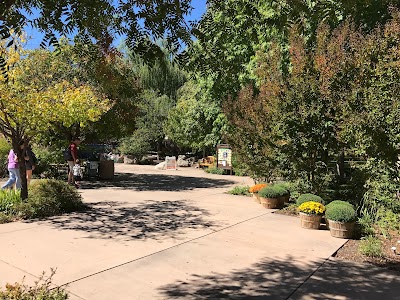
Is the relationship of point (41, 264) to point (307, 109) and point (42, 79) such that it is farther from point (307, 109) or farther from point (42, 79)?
point (42, 79)

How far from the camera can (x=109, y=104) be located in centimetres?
1316

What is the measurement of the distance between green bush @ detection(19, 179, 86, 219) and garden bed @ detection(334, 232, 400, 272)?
5680 millimetres

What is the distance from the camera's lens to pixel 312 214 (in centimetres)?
720

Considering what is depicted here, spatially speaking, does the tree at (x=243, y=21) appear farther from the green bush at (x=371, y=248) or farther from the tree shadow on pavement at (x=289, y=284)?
the green bush at (x=371, y=248)

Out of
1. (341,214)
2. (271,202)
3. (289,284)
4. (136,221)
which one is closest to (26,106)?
(136,221)

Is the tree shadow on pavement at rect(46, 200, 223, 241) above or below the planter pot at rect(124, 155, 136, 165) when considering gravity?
below

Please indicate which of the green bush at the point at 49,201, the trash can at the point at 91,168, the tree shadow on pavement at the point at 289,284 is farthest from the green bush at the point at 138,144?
the tree shadow on pavement at the point at 289,284

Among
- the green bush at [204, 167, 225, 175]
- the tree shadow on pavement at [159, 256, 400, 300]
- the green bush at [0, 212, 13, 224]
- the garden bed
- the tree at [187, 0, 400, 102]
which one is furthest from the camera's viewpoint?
the green bush at [204, 167, 225, 175]

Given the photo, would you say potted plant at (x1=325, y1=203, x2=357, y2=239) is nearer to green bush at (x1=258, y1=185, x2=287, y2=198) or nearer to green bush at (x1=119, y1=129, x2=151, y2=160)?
green bush at (x1=258, y1=185, x2=287, y2=198)

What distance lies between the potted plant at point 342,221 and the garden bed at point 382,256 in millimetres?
210

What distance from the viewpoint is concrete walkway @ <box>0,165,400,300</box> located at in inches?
163

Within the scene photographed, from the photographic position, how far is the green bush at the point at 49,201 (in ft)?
24.5

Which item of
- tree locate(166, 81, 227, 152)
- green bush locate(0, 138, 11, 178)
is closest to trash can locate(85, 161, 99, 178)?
green bush locate(0, 138, 11, 178)

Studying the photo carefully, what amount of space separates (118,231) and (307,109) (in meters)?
5.06
